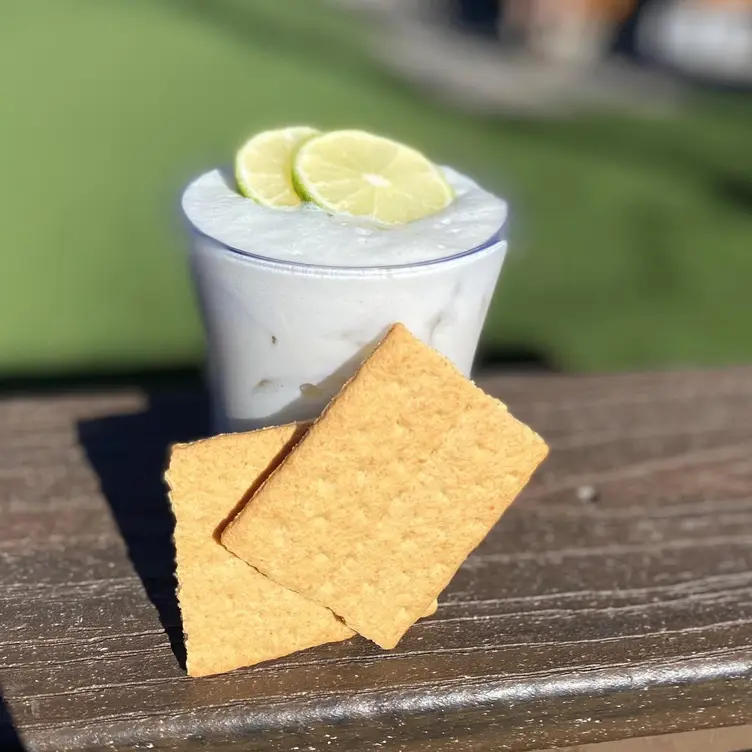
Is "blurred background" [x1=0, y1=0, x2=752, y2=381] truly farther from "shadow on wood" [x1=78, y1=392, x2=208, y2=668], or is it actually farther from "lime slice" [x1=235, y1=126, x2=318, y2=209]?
"shadow on wood" [x1=78, y1=392, x2=208, y2=668]

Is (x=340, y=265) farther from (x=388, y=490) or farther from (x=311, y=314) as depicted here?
(x=388, y=490)

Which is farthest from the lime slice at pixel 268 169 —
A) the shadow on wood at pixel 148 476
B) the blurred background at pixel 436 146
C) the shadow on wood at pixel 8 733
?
the shadow on wood at pixel 8 733

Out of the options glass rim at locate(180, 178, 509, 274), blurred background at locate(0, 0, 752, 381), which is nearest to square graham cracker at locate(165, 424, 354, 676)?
glass rim at locate(180, 178, 509, 274)

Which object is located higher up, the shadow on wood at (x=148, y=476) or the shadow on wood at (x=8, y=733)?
the shadow on wood at (x=8, y=733)

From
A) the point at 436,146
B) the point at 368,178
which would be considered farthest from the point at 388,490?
the point at 436,146

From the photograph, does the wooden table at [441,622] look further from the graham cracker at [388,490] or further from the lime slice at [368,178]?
the lime slice at [368,178]

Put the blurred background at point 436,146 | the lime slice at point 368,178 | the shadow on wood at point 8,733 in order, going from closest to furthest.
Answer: the shadow on wood at point 8,733
the lime slice at point 368,178
the blurred background at point 436,146

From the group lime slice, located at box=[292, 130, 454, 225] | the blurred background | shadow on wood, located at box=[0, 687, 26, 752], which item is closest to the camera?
shadow on wood, located at box=[0, 687, 26, 752]
